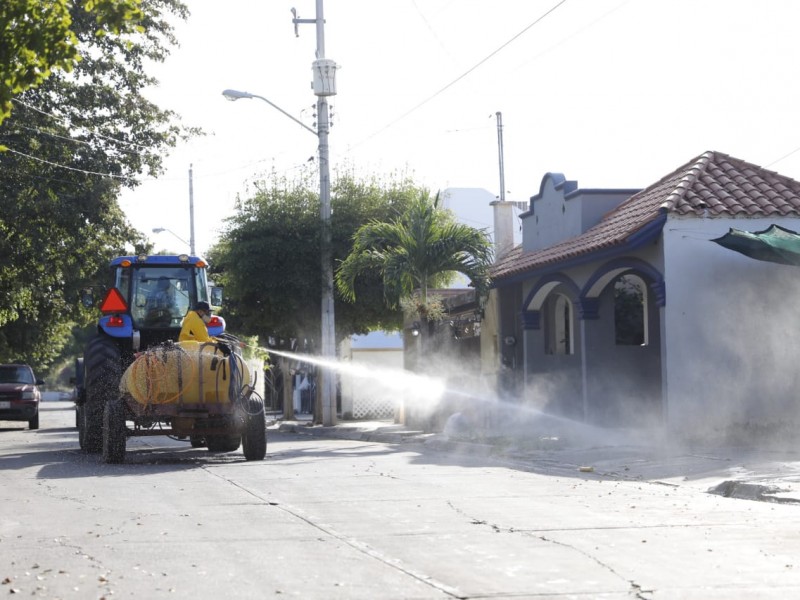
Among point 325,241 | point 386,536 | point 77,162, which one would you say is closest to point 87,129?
point 77,162

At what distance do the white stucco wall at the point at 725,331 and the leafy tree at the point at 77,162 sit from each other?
54.0 ft

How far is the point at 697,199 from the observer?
62.5ft

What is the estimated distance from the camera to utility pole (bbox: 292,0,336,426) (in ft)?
97.2

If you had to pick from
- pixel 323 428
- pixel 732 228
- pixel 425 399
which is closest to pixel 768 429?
pixel 732 228

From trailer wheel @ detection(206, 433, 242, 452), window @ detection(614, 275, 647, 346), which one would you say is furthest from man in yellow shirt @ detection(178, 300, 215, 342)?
window @ detection(614, 275, 647, 346)

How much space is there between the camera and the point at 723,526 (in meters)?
9.59

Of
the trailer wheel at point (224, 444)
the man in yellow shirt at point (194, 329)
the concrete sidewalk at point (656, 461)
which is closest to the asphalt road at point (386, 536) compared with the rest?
the concrete sidewalk at point (656, 461)

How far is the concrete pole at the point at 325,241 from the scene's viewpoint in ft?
97.2

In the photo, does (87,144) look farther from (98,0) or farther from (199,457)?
(98,0)

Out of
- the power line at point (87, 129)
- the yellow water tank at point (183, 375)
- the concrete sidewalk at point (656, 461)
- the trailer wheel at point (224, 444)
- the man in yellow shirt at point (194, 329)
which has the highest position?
the power line at point (87, 129)

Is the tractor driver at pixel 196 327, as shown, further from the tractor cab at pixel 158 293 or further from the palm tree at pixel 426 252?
the palm tree at pixel 426 252

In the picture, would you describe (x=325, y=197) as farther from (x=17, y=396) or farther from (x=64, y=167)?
(x=17, y=396)

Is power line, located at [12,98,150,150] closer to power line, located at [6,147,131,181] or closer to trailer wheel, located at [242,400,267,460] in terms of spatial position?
power line, located at [6,147,131,181]

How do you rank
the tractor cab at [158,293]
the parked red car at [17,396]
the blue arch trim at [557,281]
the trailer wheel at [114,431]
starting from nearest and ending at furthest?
1. the trailer wheel at [114,431]
2. the tractor cab at [158,293]
3. the blue arch trim at [557,281]
4. the parked red car at [17,396]
